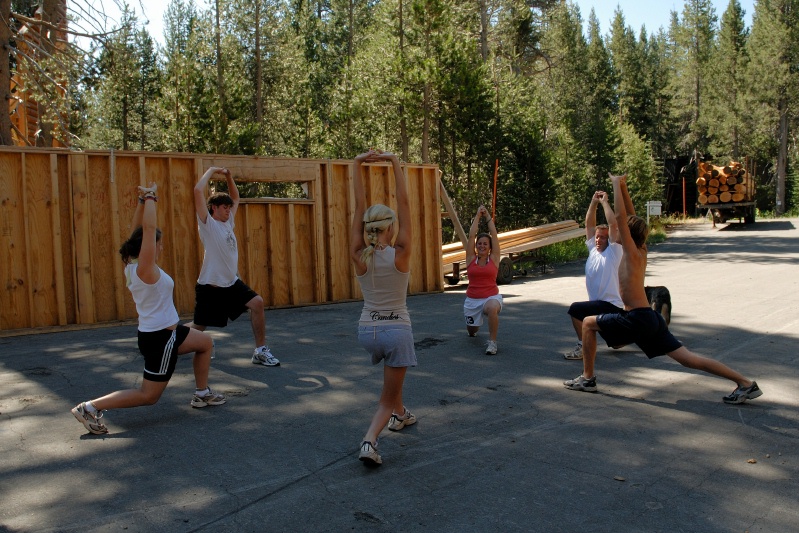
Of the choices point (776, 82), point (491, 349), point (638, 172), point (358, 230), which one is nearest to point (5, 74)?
point (491, 349)

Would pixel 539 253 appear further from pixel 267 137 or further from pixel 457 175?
pixel 267 137

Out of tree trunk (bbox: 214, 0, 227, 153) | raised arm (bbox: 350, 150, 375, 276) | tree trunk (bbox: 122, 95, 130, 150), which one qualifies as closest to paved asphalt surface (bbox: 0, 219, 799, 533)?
raised arm (bbox: 350, 150, 375, 276)

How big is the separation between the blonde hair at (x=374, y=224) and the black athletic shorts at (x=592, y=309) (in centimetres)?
357

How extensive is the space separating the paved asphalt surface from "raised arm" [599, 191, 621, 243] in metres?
1.41

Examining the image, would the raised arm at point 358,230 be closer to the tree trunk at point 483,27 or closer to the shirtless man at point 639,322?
the shirtless man at point 639,322

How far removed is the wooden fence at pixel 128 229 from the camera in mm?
10258

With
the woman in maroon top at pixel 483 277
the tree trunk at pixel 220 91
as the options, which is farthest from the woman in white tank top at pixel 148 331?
the tree trunk at pixel 220 91

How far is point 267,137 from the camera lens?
112ft

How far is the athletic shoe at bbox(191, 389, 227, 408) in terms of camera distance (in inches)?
243

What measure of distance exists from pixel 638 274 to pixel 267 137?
1176 inches

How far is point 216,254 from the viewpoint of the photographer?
24.9ft

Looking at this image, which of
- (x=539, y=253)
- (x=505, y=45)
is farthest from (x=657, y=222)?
(x=539, y=253)

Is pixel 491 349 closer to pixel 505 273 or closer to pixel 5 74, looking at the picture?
pixel 505 273

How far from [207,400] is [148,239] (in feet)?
5.47
